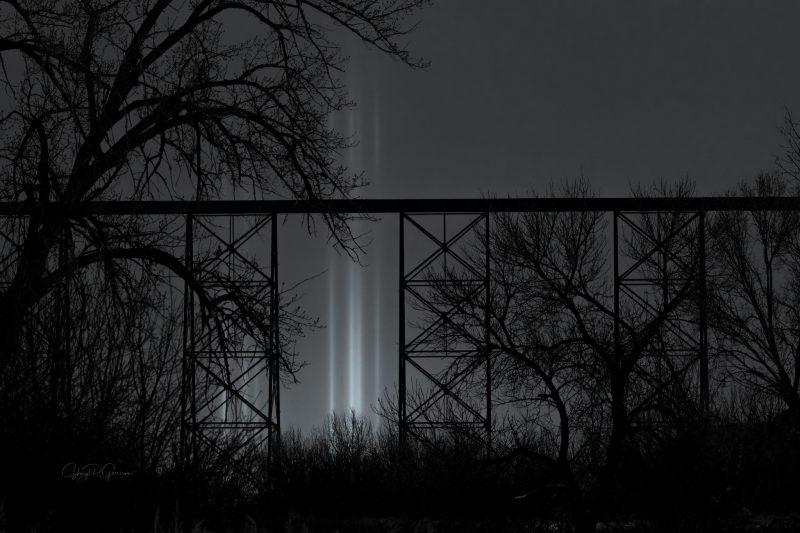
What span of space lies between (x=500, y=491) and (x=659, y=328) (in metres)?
3.55

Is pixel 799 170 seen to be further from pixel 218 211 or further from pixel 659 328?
pixel 218 211

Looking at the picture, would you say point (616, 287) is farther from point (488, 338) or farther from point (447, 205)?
point (447, 205)
